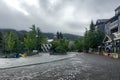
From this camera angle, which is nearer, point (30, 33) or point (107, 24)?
point (107, 24)

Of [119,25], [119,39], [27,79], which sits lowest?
[27,79]

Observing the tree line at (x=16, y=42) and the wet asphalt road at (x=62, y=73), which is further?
the tree line at (x=16, y=42)

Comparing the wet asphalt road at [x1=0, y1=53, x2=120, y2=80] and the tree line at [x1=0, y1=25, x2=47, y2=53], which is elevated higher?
the tree line at [x1=0, y1=25, x2=47, y2=53]

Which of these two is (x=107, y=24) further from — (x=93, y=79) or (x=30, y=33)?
(x=93, y=79)

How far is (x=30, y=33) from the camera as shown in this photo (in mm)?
111562

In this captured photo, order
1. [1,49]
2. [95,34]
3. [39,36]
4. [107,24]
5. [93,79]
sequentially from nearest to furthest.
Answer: [93,79], [95,34], [107,24], [1,49], [39,36]

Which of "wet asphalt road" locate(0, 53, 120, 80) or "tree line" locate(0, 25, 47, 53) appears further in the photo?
"tree line" locate(0, 25, 47, 53)

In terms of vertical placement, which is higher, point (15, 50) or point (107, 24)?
point (107, 24)

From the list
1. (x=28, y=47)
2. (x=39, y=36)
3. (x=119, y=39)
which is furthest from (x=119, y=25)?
(x=39, y=36)

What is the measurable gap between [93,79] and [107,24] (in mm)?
87604

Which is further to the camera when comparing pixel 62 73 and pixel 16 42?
pixel 16 42

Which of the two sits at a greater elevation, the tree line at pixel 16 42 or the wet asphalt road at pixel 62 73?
the tree line at pixel 16 42

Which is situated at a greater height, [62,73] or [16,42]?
[16,42]

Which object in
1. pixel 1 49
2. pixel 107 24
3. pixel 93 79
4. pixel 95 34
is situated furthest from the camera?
pixel 1 49
